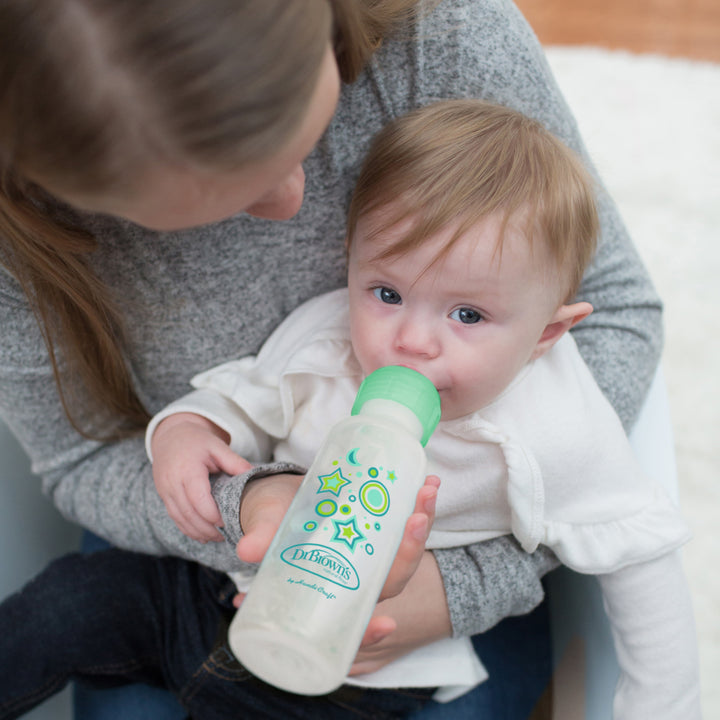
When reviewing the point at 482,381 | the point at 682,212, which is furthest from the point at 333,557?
the point at 682,212

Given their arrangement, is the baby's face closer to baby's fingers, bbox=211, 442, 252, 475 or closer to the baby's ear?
the baby's ear

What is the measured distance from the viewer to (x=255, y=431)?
2.85 ft

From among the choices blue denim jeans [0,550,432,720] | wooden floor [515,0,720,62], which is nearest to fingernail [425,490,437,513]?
blue denim jeans [0,550,432,720]

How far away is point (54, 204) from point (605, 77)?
6.05ft

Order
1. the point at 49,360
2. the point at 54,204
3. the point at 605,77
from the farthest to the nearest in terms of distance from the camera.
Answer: the point at 605,77 → the point at 49,360 → the point at 54,204

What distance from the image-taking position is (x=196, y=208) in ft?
1.69

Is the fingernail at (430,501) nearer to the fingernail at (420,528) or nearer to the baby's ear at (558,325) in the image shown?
the fingernail at (420,528)

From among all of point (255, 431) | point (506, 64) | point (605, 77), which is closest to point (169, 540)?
point (255, 431)

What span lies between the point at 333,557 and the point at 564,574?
58 cm

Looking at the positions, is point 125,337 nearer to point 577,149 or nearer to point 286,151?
point 286,151

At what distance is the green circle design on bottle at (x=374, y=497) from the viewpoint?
53 cm

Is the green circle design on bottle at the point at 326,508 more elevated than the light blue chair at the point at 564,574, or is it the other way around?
the green circle design on bottle at the point at 326,508

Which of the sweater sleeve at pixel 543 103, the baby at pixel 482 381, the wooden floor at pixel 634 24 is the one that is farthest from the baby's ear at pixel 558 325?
the wooden floor at pixel 634 24

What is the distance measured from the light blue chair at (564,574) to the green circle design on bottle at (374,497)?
46 centimetres
